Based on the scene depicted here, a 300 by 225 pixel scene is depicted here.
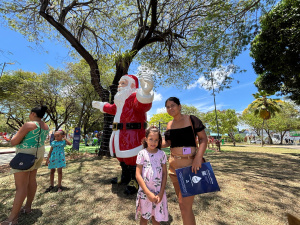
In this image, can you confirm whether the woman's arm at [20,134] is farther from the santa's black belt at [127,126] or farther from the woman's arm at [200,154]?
the woman's arm at [200,154]

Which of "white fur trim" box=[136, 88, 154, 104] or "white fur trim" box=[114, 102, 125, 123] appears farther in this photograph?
"white fur trim" box=[114, 102, 125, 123]

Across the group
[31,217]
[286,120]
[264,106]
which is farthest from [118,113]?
[286,120]

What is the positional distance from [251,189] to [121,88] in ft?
10.8

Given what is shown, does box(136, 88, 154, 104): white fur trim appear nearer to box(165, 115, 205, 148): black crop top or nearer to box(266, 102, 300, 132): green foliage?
box(165, 115, 205, 148): black crop top

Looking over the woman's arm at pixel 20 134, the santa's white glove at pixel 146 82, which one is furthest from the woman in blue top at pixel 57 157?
the santa's white glove at pixel 146 82

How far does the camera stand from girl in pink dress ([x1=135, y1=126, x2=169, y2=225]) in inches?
62.3

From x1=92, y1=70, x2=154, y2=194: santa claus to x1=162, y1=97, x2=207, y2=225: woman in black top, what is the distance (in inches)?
28.6

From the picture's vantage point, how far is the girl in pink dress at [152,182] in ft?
5.19

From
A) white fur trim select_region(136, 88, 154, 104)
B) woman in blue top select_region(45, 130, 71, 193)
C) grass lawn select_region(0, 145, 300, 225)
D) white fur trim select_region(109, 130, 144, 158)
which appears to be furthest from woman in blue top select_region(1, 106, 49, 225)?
white fur trim select_region(136, 88, 154, 104)

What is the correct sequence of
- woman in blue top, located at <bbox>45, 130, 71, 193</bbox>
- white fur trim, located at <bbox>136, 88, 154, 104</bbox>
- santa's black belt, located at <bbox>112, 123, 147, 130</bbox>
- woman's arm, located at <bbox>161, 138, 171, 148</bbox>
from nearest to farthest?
woman's arm, located at <bbox>161, 138, 171, 148</bbox> → white fur trim, located at <bbox>136, 88, 154, 104</bbox> → santa's black belt, located at <bbox>112, 123, 147, 130</bbox> → woman in blue top, located at <bbox>45, 130, 71, 193</bbox>

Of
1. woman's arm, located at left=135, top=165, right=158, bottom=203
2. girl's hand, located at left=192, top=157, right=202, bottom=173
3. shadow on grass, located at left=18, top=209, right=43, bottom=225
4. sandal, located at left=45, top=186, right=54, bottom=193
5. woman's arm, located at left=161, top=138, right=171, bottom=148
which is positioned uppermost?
woman's arm, located at left=161, top=138, right=171, bottom=148

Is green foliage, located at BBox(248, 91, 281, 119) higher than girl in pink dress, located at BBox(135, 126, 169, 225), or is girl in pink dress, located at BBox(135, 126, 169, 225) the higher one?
green foliage, located at BBox(248, 91, 281, 119)

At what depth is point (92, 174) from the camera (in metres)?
4.05

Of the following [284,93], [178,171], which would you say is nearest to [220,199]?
[178,171]
